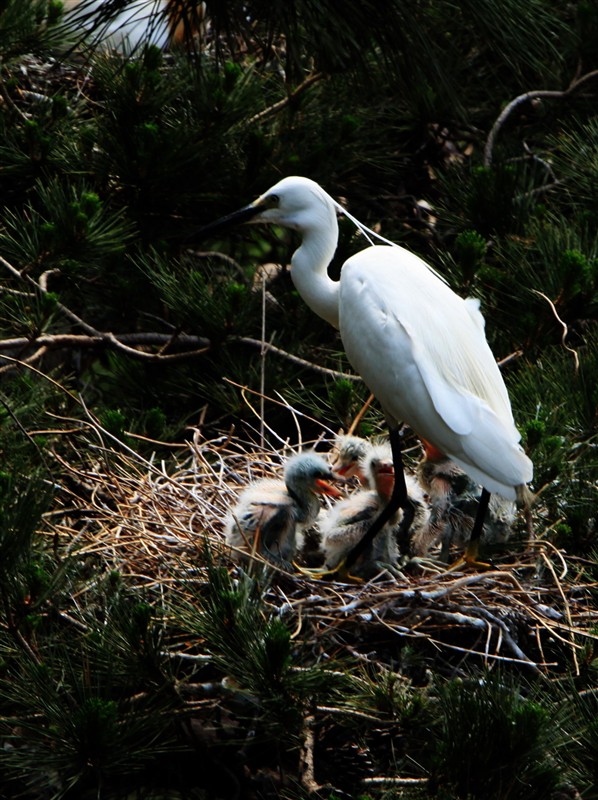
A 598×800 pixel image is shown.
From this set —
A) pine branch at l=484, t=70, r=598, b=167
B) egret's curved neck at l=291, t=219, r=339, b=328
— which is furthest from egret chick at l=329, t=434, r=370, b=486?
pine branch at l=484, t=70, r=598, b=167

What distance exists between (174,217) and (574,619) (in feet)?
4.14

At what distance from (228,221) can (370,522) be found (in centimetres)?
64

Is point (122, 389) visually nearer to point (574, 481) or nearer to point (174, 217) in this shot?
point (174, 217)

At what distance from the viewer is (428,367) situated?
2.16 m

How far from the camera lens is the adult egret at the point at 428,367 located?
2.09 m

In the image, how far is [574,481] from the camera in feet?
7.59

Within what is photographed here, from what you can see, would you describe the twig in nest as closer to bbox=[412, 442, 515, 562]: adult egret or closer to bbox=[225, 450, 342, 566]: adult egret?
bbox=[412, 442, 515, 562]: adult egret

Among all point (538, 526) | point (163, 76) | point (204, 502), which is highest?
point (163, 76)

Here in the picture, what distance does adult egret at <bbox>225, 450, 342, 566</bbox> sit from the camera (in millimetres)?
2207

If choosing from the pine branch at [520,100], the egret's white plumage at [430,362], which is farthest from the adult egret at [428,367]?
the pine branch at [520,100]

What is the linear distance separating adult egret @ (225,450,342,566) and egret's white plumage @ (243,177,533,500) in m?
0.17

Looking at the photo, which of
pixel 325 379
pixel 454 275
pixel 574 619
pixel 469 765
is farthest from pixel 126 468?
pixel 469 765

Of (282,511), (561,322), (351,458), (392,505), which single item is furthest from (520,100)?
(282,511)

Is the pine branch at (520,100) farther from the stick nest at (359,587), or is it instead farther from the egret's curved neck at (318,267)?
the stick nest at (359,587)
